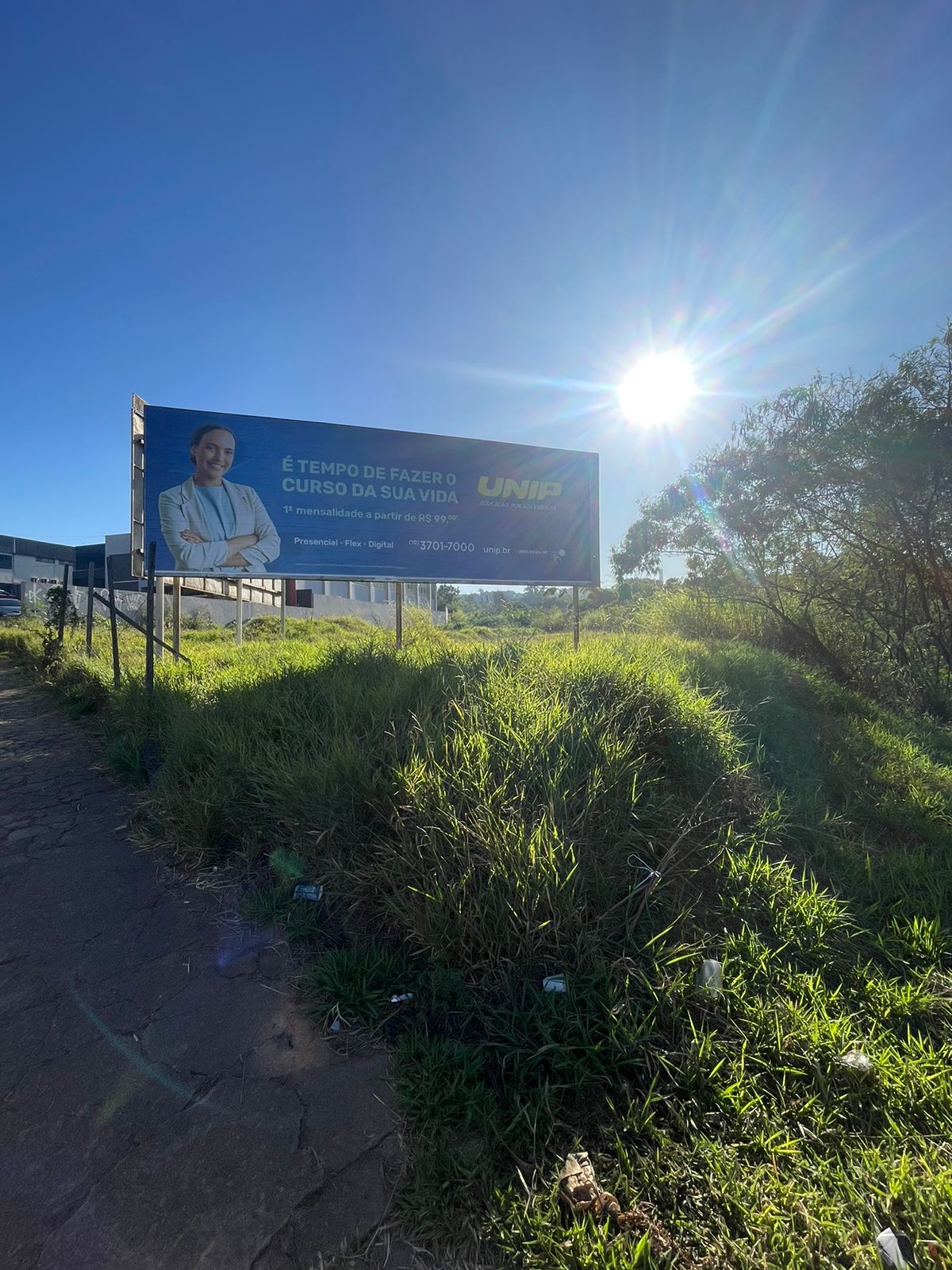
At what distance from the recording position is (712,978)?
192 centimetres

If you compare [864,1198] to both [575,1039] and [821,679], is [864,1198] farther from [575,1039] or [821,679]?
[821,679]

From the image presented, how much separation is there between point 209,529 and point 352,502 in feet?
5.68

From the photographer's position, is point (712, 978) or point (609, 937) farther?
point (609, 937)

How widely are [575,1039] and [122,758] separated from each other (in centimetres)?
372

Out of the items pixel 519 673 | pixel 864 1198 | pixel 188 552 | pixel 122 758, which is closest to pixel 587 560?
pixel 519 673

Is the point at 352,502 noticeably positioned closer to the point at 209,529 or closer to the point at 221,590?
A: the point at 209,529

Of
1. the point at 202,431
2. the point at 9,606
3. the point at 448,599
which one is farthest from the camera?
the point at 448,599

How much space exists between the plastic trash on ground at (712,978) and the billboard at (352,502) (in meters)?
6.03

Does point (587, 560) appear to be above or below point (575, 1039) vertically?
above

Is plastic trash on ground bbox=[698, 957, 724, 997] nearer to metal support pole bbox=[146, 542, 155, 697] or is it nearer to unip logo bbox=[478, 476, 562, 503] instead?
metal support pole bbox=[146, 542, 155, 697]

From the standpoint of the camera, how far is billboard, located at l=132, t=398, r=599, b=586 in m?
6.55

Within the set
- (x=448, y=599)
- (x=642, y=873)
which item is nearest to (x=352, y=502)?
(x=642, y=873)

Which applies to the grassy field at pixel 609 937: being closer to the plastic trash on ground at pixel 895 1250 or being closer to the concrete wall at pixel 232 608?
the plastic trash on ground at pixel 895 1250

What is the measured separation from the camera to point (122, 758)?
4078 mm
